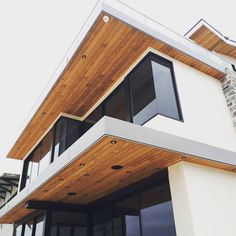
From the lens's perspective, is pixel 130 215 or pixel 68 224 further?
pixel 68 224

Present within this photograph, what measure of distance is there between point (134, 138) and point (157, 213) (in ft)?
6.05

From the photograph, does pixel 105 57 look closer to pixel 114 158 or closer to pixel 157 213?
pixel 114 158

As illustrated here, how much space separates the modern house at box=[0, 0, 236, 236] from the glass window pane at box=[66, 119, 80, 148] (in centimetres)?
3

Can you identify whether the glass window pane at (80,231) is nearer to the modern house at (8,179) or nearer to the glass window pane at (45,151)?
the glass window pane at (45,151)

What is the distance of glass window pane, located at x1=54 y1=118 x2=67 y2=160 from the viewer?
6.92 metres

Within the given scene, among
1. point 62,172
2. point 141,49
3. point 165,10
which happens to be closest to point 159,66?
point 141,49

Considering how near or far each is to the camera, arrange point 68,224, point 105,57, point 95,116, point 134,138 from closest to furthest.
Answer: point 134,138 < point 105,57 < point 68,224 < point 95,116

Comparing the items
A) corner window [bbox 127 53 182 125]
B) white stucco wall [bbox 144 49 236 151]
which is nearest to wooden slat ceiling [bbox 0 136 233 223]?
white stucco wall [bbox 144 49 236 151]

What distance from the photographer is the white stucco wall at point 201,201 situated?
12.3 feet

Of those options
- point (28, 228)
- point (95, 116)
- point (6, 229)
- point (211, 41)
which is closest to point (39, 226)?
point (28, 228)

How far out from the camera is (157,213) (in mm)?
4621

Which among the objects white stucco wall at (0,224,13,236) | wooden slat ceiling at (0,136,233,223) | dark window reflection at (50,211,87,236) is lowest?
dark window reflection at (50,211,87,236)

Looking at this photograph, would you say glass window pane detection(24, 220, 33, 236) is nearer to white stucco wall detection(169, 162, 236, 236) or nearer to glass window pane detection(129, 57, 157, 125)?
glass window pane detection(129, 57, 157, 125)

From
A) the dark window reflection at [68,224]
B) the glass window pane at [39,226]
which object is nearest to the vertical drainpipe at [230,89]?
the dark window reflection at [68,224]
